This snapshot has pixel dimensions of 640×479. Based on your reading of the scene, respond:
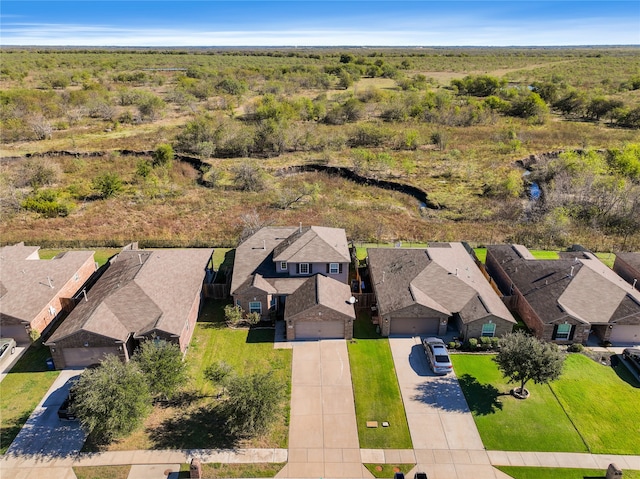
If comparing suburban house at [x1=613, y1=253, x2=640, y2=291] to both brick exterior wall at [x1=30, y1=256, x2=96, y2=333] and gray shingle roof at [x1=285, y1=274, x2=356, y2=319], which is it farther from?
brick exterior wall at [x1=30, y1=256, x2=96, y2=333]

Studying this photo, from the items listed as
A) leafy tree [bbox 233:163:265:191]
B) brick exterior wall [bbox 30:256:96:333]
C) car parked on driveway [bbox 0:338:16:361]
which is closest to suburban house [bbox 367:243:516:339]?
brick exterior wall [bbox 30:256:96:333]

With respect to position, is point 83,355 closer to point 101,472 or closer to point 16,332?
point 16,332

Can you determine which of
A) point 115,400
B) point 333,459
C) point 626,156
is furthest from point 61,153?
point 626,156

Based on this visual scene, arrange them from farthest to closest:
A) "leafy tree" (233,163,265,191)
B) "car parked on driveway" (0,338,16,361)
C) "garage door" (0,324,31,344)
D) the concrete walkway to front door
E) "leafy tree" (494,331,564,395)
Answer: "leafy tree" (233,163,265,191) < "garage door" (0,324,31,344) < "car parked on driveway" (0,338,16,361) < "leafy tree" (494,331,564,395) < the concrete walkway to front door

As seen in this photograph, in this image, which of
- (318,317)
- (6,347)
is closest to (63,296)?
(6,347)

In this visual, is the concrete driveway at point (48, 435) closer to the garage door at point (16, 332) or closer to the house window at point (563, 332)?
the garage door at point (16, 332)

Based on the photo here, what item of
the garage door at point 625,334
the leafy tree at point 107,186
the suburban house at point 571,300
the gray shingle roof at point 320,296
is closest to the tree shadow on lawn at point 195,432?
the gray shingle roof at point 320,296
